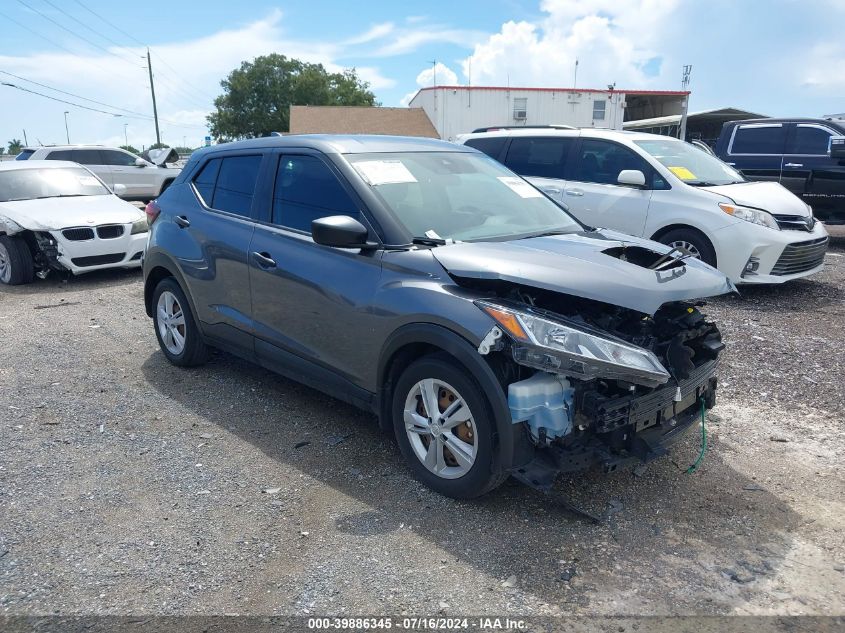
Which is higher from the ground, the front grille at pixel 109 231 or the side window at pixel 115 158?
the side window at pixel 115 158

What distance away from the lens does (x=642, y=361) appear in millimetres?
3016

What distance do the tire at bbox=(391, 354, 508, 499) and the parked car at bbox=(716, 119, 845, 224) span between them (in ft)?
31.8

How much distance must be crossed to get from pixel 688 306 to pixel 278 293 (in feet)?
7.84

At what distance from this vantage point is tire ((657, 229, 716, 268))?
7.28m

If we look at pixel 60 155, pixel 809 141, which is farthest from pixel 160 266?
pixel 60 155

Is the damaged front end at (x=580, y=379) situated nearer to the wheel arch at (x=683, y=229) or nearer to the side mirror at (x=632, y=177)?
the wheel arch at (x=683, y=229)

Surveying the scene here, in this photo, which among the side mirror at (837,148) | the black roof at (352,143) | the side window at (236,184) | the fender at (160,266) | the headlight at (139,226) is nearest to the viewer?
the black roof at (352,143)

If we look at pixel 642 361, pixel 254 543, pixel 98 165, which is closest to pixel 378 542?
pixel 254 543

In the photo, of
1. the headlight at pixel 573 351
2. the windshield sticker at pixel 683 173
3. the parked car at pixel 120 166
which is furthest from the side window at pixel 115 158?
the headlight at pixel 573 351

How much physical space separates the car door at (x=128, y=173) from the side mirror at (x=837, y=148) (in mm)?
15342

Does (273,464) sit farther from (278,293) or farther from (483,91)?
(483,91)

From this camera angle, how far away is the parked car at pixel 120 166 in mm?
16844

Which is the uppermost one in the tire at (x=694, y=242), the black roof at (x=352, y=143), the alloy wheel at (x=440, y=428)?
the black roof at (x=352, y=143)

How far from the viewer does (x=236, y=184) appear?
4.78 m
